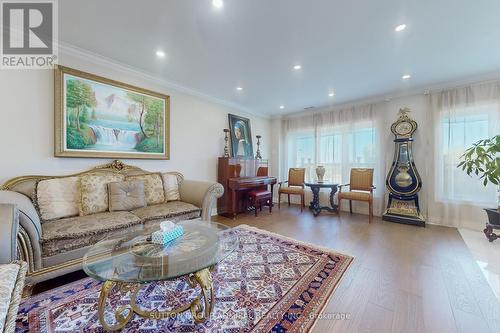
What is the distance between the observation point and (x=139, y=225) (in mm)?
2164

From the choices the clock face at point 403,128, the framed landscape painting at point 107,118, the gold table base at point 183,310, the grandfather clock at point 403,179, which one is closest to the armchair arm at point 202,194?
the framed landscape painting at point 107,118

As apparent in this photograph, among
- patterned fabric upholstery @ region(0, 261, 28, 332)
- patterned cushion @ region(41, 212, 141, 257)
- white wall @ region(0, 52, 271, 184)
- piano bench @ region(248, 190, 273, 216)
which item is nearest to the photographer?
patterned fabric upholstery @ region(0, 261, 28, 332)

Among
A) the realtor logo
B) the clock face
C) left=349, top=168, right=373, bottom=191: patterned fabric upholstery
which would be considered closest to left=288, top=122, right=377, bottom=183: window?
left=349, top=168, right=373, bottom=191: patterned fabric upholstery

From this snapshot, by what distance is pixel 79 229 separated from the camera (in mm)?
1808

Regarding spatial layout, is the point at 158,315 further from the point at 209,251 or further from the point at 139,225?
the point at 139,225

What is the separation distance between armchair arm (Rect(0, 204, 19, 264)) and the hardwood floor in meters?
2.02

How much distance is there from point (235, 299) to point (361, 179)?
3525mm

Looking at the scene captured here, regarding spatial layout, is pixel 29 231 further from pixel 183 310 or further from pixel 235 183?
pixel 235 183

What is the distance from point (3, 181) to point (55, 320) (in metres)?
1.74

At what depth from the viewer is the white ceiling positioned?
69.5 inches

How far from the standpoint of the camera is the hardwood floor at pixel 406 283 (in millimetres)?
1322

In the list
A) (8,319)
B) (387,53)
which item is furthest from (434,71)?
(8,319)

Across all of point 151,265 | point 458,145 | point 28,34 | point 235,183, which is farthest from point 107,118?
point 458,145

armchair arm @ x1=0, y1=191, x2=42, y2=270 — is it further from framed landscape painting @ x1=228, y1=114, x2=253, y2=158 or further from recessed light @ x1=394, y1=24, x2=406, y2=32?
recessed light @ x1=394, y1=24, x2=406, y2=32
